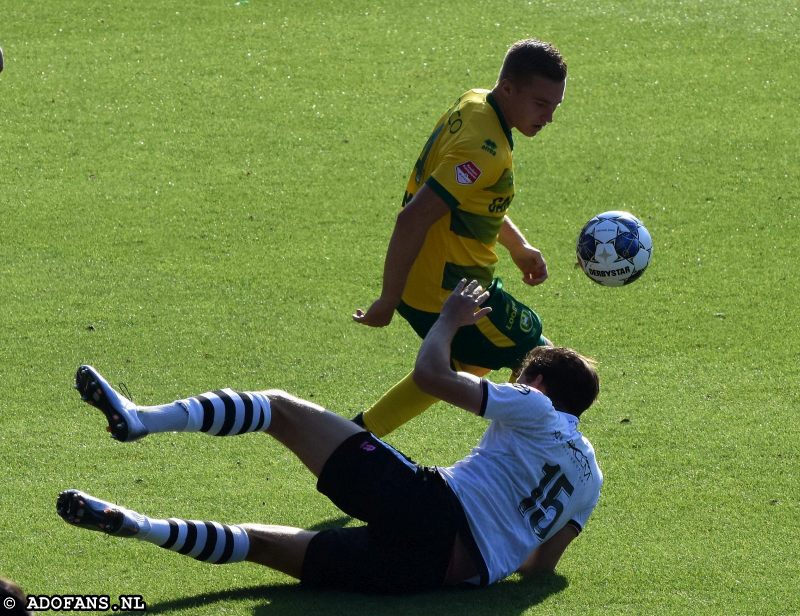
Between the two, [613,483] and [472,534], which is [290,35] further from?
[472,534]

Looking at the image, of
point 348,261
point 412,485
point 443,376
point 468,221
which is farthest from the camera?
point 348,261

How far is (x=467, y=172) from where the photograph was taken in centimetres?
549

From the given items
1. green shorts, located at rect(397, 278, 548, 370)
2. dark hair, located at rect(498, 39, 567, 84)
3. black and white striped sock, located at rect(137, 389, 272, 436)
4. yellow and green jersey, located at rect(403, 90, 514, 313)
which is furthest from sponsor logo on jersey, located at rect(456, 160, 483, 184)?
black and white striped sock, located at rect(137, 389, 272, 436)

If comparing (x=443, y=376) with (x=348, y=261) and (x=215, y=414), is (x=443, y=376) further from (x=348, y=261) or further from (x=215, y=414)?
(x=348, y=261)

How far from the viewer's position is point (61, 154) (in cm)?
1050

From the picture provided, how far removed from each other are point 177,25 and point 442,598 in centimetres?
953

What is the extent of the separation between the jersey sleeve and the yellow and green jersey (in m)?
1.04

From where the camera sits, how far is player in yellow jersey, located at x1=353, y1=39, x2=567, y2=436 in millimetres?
5488

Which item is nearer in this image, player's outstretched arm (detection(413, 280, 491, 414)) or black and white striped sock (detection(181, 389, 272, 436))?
player's outstretched arm (detection(413, 280, 491, 414))

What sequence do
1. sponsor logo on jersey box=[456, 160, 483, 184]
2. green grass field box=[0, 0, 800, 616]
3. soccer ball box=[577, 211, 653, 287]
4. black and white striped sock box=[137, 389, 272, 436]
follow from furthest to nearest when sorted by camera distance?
soccer ball box=[577, 211, 653, 287] → sponsor logo on jersey box=[456, 160, 483, 184] → green grass field box=[0, 0, 800, 616] → black and white striped sock box=[137, 389, 272, 436]

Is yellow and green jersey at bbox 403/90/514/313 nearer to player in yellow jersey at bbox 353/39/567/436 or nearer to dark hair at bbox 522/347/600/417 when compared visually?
player in yellow jersey at bbox 353/39/567/436

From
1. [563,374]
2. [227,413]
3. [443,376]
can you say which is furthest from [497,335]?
[227,413]

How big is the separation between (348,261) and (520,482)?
13.7 ft

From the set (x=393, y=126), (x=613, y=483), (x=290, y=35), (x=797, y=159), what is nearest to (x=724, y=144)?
(x=797, y=159)
